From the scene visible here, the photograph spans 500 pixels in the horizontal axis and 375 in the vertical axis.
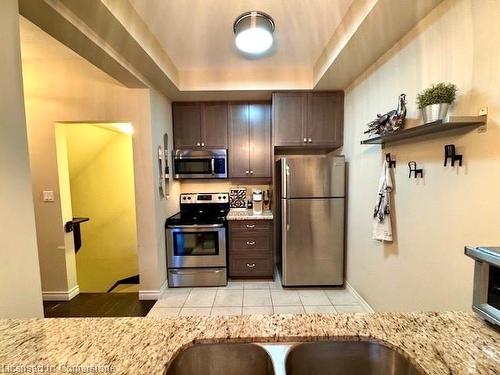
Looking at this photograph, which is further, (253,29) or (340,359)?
(253,29)

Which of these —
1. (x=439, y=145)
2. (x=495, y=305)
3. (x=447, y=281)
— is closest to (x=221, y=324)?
(x=495, y=305)

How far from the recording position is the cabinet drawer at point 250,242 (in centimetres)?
320

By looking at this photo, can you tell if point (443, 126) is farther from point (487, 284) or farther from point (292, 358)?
point (292, 358)

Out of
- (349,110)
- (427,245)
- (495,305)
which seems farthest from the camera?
(349,110)

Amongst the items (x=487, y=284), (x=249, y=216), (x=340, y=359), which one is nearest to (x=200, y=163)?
(x=249, y=216)

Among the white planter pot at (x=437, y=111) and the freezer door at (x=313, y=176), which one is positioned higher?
the white planter pot at (x=437, y=111)

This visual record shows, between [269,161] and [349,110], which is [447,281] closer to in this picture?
[349,110]

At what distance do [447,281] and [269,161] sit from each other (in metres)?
2.40

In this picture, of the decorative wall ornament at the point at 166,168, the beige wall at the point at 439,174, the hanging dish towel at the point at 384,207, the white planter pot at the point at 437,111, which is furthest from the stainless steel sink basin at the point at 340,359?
the decorative wall ornament at the point at 166,168

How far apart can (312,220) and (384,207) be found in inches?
40.2

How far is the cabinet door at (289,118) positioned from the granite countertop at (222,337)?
8.48 ft

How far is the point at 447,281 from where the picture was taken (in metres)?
1.50

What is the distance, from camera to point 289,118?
3184 millimetres

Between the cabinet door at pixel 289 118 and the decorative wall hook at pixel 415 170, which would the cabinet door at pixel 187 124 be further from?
the decorative wall hook at pixel 415 170
